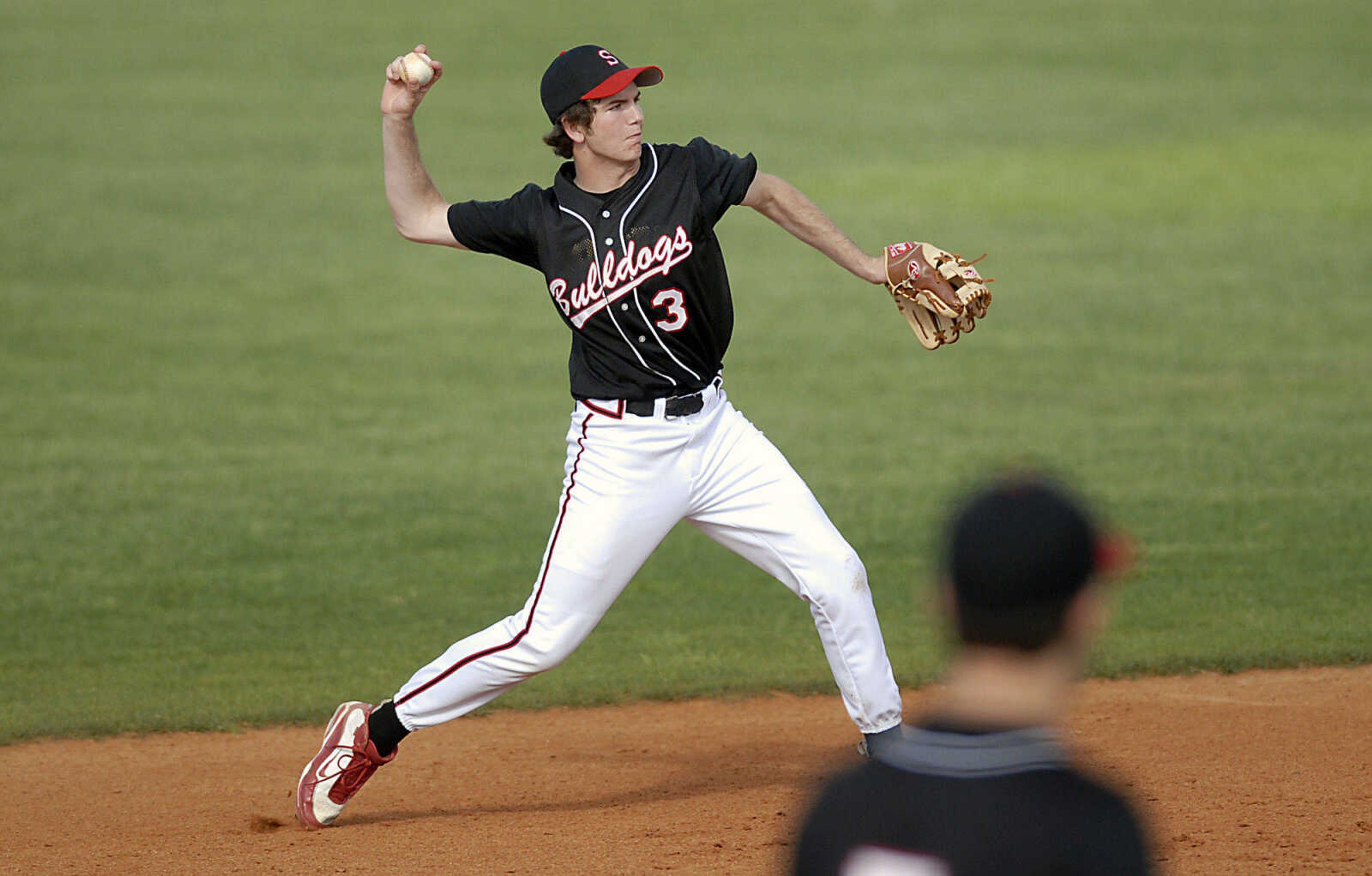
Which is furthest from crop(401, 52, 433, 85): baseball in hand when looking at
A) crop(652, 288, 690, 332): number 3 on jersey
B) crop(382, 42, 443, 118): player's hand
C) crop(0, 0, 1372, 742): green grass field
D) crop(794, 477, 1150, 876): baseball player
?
crop(794, 477, 1150, 876): baseball player

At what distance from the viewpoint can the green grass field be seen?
7.80 meters

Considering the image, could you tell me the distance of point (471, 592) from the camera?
8.31 meters

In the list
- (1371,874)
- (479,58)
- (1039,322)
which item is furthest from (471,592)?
(479,58)

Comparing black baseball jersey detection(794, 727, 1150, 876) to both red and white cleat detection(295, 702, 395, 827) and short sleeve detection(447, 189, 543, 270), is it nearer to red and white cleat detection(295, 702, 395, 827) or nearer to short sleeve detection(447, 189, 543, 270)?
short sleeve detection(447, 189, 543, 270)

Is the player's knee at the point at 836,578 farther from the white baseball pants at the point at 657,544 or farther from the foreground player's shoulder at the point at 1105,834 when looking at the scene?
the foreground player's shoulder at the point at 1105,834

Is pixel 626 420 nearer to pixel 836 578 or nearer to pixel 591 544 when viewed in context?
pixel 591 544

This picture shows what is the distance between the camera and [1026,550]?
1974 mm

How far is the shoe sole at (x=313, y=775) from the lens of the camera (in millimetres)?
5234

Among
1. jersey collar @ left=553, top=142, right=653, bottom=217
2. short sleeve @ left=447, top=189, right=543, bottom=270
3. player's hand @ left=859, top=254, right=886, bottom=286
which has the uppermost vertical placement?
jersey collar @ left=553, top=142, right=653, bottom=217

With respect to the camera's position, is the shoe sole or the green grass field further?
the green grass field

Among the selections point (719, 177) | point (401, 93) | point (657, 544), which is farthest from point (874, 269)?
point (401, 93)

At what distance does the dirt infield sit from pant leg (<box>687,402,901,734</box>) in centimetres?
33

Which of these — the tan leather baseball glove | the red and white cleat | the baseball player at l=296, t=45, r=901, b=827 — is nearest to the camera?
the baseball player at l=296, t=45, r=901, b=827

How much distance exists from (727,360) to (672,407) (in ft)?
29.4
